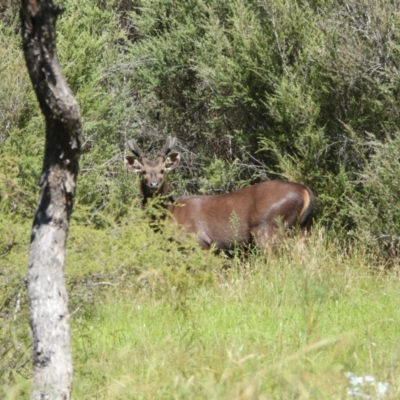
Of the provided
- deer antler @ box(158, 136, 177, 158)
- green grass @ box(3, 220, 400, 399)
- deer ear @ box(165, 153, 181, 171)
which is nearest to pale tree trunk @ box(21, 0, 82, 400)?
green grass @ box(3, 220, 400, 399)

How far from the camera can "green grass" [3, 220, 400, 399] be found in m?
4.62

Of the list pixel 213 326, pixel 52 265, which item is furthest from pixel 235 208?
pixel 52 265

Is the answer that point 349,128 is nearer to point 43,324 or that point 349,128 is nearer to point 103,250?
point 103,250

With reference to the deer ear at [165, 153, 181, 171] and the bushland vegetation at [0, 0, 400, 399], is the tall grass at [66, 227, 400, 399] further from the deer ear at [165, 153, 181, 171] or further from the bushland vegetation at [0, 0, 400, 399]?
the deer ear at [165, 153, 181, 171]

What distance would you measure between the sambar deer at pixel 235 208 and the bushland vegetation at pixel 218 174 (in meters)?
0.31

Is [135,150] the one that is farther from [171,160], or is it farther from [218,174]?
[218,174]

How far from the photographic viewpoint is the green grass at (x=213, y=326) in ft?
15.1

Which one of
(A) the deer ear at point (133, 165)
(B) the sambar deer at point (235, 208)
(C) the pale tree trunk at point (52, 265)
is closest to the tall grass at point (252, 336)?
(C) the pale tree trunk at point (52, 265)

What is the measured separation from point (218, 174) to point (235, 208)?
249 centimetres

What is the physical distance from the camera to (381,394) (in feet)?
14.1

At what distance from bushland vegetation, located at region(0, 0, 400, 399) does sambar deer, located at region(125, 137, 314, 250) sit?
0.31 m

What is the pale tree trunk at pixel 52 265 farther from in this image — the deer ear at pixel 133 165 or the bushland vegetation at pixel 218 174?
the deer ear at pixel 133 165

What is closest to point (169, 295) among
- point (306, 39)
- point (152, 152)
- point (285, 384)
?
point (285, 384)

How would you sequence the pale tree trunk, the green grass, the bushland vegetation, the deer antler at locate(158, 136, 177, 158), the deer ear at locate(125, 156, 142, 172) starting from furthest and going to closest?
the deer antler at locate(158, 136, 177, 158) → the deer ear at locate(125, 156, 142, 172) → the bushland vegetation → the pale tree trunk → the green grass
